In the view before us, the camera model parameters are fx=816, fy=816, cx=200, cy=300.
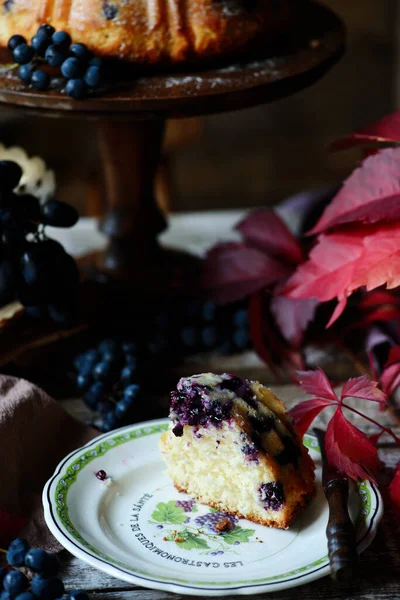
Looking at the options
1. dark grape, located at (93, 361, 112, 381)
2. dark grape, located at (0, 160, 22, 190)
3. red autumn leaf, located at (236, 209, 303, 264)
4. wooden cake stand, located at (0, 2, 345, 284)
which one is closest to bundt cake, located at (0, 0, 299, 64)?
wooden cake stand, located at (0, 2, 345, 284)

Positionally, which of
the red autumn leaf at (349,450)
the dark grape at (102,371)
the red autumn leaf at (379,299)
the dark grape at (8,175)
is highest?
the dark grape at (8,175)

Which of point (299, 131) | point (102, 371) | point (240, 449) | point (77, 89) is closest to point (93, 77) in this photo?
point (77, 89)

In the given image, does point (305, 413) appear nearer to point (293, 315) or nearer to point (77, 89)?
point (293, 315)

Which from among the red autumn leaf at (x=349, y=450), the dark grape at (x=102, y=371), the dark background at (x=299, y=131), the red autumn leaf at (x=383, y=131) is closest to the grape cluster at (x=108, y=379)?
the dark grape at (x=102, y=371)

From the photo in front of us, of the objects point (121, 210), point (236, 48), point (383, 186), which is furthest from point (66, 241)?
point (383, 186)

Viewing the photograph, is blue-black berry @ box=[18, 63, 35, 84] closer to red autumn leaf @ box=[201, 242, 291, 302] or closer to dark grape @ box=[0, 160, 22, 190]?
dark grape @ box=[0, 160, 22, 190]

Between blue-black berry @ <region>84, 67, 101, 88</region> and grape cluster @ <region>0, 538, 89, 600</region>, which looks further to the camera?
blue-black berry @ <region>84, 67, 101, 88</region>

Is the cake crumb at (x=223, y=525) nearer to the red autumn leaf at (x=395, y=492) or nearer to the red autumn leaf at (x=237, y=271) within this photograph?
the red autumn leaf at (x=395, y=492)
